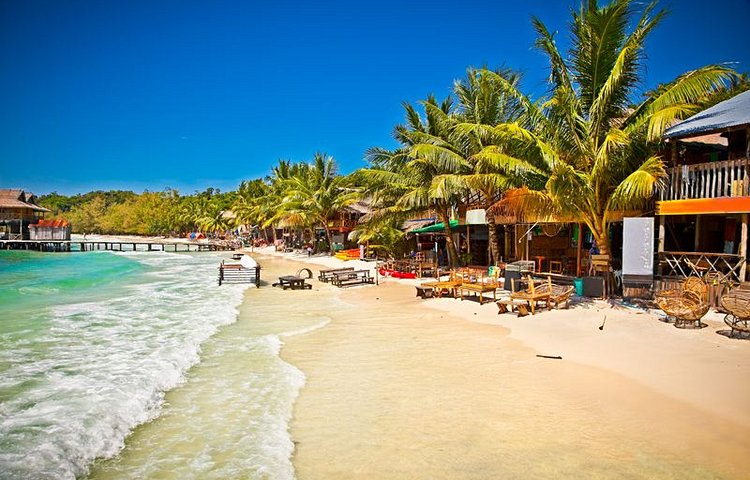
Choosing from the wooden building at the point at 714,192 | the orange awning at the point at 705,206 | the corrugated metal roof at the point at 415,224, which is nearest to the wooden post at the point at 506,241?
the corrugated metal roof at the point at 415,224

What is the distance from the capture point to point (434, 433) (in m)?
5.70

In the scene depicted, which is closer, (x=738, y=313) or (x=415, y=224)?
(x=738, y=313)

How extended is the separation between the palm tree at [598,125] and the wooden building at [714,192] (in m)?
0.53

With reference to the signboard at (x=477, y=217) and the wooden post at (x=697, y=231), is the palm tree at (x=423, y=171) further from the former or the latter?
the wooden post at (x=697, y=231)

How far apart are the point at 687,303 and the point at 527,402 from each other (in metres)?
5.69

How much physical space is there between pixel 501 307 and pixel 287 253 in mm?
34980

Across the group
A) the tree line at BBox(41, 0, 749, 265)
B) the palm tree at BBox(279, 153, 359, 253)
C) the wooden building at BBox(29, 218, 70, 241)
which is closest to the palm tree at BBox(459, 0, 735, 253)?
the tree line at BBox(41, 0, 749, 265)

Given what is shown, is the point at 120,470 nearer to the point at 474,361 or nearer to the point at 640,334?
the point at 474,361

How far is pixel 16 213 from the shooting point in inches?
2172

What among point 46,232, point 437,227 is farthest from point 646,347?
point 46,232

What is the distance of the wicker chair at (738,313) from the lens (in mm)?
8484

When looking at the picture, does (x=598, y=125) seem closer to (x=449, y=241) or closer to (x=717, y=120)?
(x=717, y=120)

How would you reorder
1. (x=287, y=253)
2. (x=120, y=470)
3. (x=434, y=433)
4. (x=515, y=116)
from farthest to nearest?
1. (x=287, y=253)
2. (x=515, y=116)
3. (x=434, y=433)
4. (x=120, y=470)

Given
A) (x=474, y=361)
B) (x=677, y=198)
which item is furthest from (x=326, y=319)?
(x=677, y=198)
